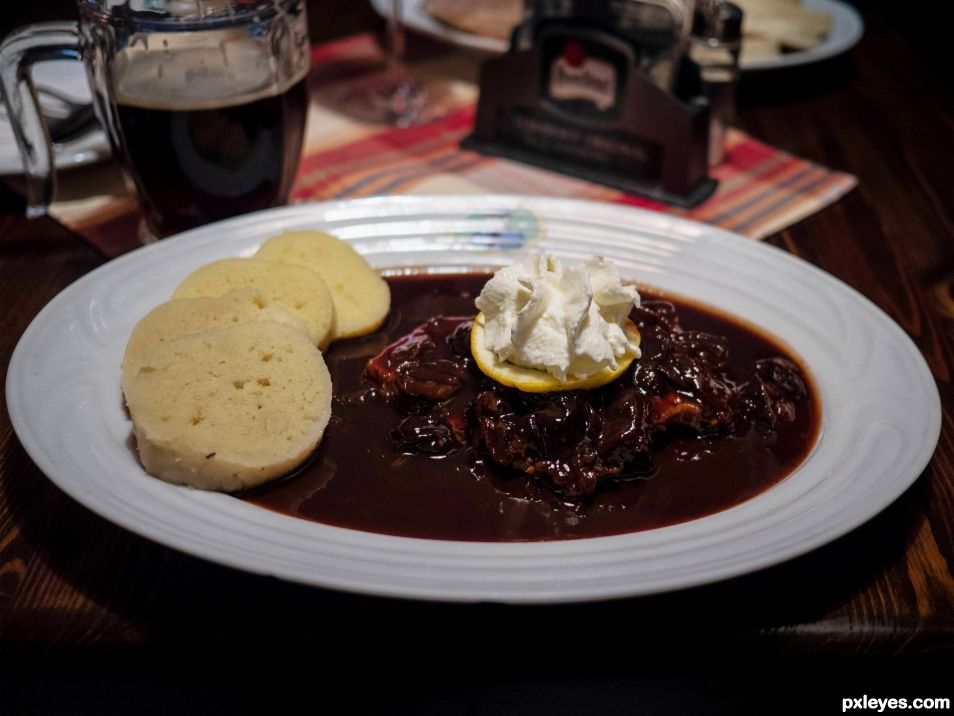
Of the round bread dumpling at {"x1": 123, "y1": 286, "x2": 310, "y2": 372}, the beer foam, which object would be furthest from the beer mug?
the round bread dumpling at {"x1": 123, "y1": 286, "x2": 310, "y2": 372}

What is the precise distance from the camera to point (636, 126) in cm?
303

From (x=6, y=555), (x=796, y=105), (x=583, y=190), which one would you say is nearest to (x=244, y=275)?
(x=6, y=555)

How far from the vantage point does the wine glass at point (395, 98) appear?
140 inches

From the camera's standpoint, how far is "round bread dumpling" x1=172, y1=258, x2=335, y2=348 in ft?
6.90

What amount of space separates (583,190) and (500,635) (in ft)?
6.12

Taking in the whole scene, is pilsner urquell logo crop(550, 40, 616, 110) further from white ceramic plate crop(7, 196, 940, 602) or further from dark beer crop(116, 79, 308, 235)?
dark beer crop(116, 79, 308, 235)

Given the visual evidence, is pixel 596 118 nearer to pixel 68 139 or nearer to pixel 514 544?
pixel 68 139

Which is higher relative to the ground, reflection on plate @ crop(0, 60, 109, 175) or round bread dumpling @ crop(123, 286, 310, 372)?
round bread dumpling @ crop(123, 286, 310, 372)

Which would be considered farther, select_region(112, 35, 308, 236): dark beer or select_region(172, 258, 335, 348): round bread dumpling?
select_region(112, 35, 308, 236): dark beer

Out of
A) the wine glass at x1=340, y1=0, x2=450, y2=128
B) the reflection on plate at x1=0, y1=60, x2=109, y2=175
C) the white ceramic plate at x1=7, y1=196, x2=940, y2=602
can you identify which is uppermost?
the white ceramic plate at x1=7, y1=196, x2=940, y2=602

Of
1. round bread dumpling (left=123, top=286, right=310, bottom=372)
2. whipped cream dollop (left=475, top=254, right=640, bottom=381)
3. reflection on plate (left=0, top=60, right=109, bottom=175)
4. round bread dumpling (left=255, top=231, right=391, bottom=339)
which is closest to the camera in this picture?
whipped cream dollop (left=475, top=254, right=640, bottom=381)

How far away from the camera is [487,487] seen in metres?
1.75

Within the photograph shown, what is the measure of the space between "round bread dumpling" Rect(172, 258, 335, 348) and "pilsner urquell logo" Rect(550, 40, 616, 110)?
4.36 feet

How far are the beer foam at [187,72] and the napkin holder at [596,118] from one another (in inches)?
38.7
